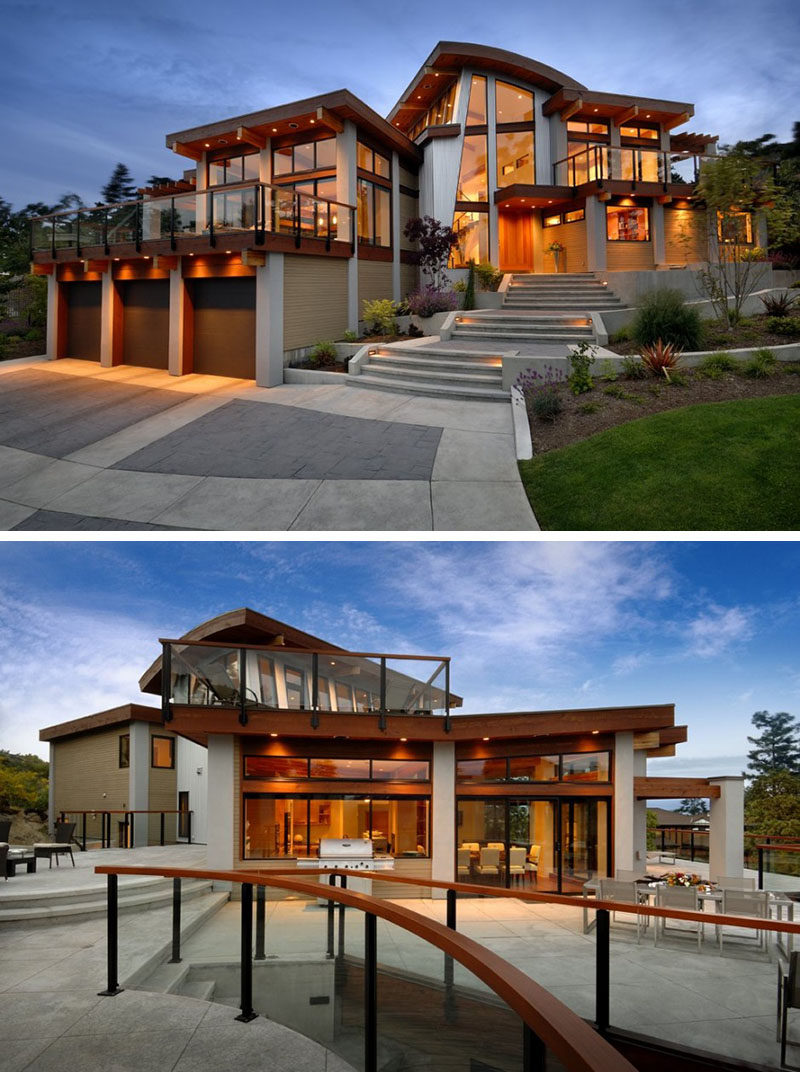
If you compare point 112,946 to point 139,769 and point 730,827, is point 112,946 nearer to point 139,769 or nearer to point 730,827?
point 730,827

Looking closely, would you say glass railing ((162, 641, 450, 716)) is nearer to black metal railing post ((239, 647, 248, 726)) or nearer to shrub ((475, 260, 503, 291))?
black metal railing post ((239, 647, 248, 726))

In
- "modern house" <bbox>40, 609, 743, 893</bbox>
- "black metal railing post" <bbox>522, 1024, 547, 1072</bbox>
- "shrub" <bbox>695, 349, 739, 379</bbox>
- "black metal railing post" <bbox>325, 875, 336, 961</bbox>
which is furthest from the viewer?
"shrub" <bbox>695, 349, 739, 379</bbox>

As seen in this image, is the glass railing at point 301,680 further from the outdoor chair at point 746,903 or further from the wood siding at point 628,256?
the wood siding at point 628,256

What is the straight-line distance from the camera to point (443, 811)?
1484 centimetres

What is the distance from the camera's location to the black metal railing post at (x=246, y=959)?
465 centimetres

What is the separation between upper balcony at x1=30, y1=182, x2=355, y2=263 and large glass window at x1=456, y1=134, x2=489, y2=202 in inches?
293

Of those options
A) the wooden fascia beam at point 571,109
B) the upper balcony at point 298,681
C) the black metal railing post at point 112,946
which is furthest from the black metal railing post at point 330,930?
the wooden fascia beam at point 571,109

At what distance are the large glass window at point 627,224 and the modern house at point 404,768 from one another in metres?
19.0

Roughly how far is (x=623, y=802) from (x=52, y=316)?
69.4ft

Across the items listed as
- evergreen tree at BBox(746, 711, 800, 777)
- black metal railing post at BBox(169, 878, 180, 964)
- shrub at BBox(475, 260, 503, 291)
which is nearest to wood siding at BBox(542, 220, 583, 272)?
shrub at BBox(475, 260, 503, 291)

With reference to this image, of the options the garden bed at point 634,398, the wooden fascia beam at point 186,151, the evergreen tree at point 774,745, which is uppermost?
the wooden fascia beam at point 186,151

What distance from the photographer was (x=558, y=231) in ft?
93.7

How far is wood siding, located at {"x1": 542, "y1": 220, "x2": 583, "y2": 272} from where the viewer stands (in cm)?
2748

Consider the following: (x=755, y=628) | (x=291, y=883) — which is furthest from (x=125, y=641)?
(x=291, y=883)
